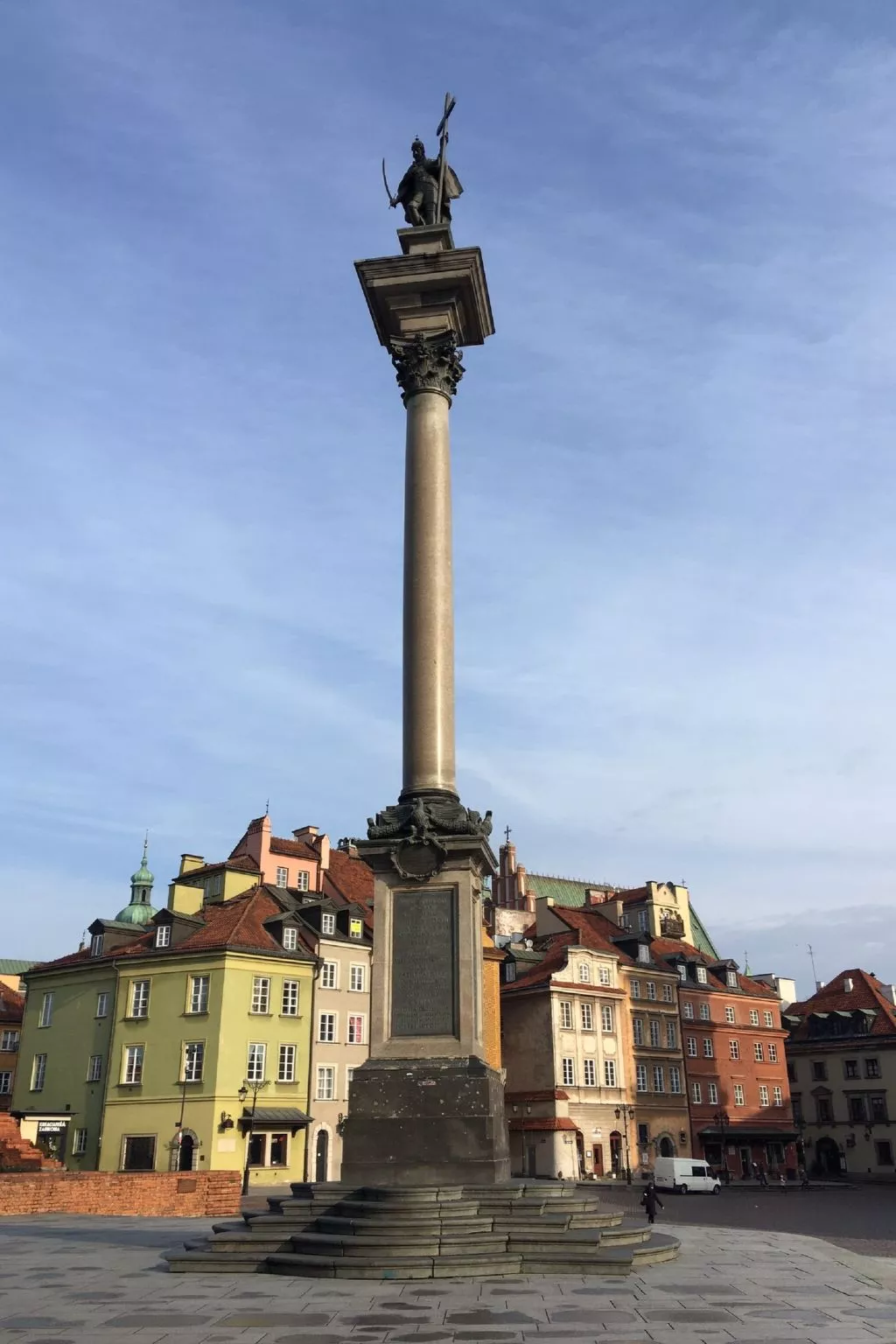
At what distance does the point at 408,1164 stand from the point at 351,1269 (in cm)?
260

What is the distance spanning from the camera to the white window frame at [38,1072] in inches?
2143

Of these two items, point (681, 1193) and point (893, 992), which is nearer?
point (681, 1193)

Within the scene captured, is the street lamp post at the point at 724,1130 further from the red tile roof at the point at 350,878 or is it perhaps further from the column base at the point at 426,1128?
the column base at the point at 426,1128

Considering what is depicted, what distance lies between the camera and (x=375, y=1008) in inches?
702

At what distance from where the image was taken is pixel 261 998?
166ft

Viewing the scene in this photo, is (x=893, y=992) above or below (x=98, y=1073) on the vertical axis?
above

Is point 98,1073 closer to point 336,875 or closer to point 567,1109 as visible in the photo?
point 336,875

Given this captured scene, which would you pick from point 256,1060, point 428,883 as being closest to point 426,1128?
point 428,883

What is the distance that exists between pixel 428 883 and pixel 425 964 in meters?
1.25

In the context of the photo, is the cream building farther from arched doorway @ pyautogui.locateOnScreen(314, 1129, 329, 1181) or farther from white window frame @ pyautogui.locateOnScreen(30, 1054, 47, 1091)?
white window frame @ pyautogui.locateOnScreen(30, 1054, 47, 1091)

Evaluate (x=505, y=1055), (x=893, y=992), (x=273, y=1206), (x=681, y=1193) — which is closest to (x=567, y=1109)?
(x=505, y=1055)

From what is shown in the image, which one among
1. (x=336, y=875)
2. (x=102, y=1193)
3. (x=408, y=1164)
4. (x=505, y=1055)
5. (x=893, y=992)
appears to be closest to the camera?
→ (x=408, y=1164)

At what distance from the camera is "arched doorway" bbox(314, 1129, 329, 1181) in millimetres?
50312

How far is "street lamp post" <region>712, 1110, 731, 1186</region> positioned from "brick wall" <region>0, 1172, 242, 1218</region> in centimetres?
4234
